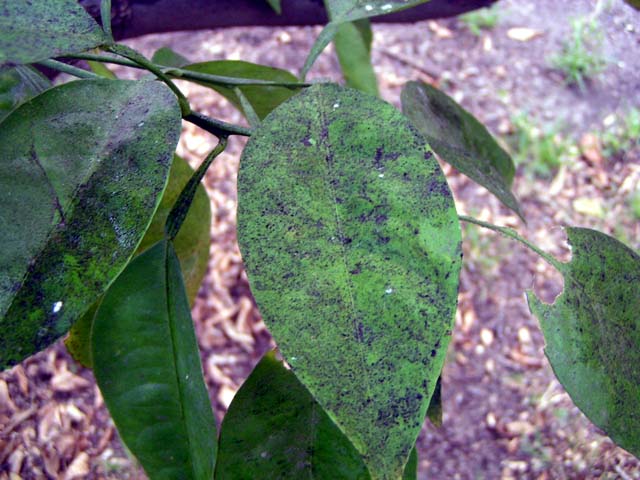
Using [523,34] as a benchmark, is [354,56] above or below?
above

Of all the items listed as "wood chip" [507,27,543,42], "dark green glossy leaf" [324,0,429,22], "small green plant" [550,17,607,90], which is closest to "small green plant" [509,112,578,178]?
"small green plant" [550,17,607,90]

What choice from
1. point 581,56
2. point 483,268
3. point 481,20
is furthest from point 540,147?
point 481,20

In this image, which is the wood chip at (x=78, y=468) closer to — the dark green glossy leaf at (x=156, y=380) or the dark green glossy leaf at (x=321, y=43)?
the dark green glossy leaf at (x=156, y=380)

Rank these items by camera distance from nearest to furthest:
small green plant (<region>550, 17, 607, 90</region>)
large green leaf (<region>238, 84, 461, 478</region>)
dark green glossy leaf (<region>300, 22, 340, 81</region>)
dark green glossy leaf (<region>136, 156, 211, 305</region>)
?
large green leaf (<region>238, 84, 461, 478</region>) < dark green glossy leaf (<region>300, 22, 340, 81</region>) < dark green glossy leaf (<region>136, 156, 211, 305</region>) < small green plant (<region>550, 17, 607, 90</region>)

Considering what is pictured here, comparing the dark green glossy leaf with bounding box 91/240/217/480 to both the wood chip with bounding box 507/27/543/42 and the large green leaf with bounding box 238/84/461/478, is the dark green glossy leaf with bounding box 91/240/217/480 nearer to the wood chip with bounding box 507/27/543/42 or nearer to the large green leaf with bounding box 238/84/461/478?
the large green leaf with bounding box 238/84/461/478

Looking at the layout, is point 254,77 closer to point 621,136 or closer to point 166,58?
point 166,58
